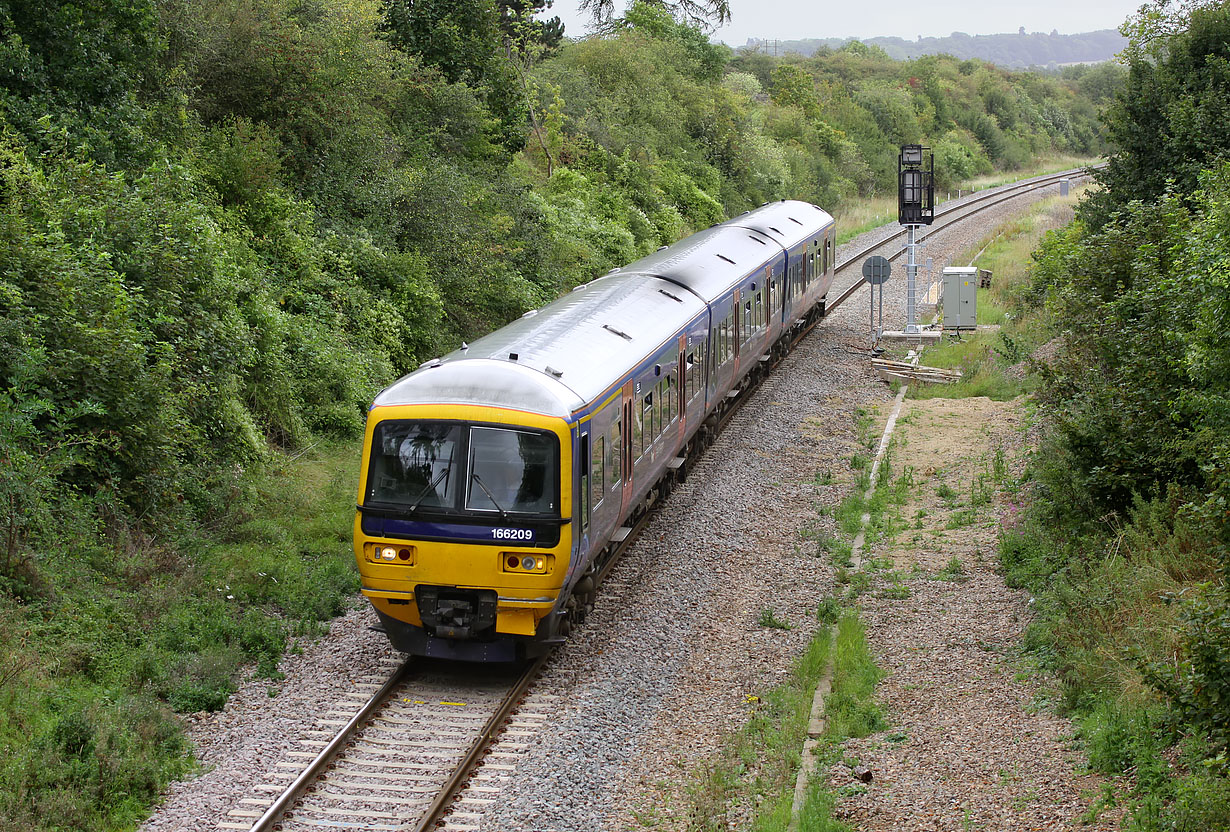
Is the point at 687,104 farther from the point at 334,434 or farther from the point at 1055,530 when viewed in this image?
the point at 1055,530

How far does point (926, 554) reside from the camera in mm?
14367

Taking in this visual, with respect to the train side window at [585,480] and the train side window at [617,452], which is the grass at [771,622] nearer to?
the train side window at [617,452]

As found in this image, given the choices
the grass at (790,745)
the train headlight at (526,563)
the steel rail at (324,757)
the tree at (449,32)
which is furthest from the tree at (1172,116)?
the steel rail at (324,757)

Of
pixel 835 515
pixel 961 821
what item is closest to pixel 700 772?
pixel 961 821

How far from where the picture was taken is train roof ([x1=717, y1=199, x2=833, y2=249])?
24281 millimetres

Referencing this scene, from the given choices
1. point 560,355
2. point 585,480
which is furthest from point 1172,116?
point 585,480

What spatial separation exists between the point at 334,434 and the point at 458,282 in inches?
236

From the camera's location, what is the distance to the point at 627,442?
42.0ft

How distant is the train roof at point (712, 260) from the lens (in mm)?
18000

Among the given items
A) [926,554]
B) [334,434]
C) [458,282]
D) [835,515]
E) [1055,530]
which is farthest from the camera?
[458,282]

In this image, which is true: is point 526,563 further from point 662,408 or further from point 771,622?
point 662,408

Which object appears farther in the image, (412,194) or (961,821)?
(412,194)

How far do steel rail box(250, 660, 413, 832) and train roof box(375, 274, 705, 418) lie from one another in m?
2.56

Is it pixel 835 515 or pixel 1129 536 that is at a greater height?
pixel 1129 536
